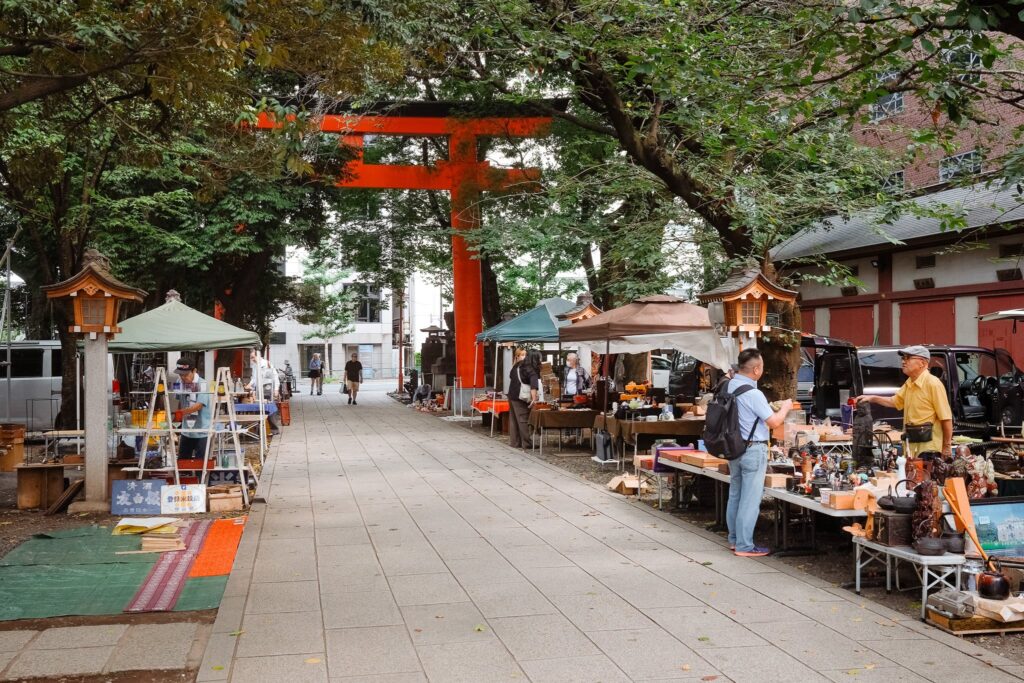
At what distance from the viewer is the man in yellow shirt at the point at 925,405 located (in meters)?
8.04

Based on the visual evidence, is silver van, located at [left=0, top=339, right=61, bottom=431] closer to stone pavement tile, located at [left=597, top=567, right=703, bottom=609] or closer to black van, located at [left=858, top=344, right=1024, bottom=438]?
black van, located at [left=858, top=344, right=1024, bottom=438]

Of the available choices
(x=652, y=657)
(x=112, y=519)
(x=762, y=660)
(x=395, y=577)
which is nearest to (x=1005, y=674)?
(x=762, y=660)

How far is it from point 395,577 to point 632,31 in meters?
8.75

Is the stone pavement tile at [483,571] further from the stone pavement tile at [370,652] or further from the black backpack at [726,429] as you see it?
the black backpack at [726,429]

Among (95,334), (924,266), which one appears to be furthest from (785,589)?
(924,266)

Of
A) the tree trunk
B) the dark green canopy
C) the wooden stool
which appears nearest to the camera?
the wooden stool

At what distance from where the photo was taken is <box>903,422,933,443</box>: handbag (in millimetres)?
8110

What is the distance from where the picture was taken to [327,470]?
14336 millimetres

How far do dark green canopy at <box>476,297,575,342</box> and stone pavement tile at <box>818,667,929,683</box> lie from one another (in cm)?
1383

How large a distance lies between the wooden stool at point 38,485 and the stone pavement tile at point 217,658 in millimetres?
6282

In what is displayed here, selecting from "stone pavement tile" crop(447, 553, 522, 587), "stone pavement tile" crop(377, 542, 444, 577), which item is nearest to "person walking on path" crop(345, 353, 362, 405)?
"stone pavement tile" crop(377, 542, 444, 577)

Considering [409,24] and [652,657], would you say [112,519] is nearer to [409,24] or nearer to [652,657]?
[652,657]

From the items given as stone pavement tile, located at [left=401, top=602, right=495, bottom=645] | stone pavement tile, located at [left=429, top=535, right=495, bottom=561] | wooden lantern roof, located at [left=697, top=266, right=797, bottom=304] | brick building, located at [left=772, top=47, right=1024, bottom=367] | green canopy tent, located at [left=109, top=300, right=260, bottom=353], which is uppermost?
brick building, located at [left=772, top=47, right=1024, bottom=367]

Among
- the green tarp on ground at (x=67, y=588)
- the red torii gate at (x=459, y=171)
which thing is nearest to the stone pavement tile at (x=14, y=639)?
the green tarp on ground at (x=67, y=588)
